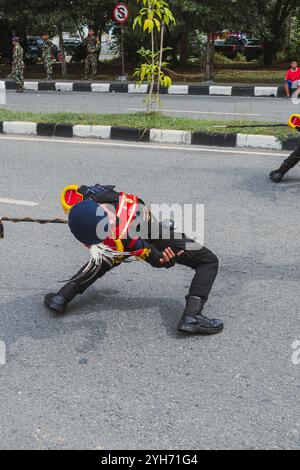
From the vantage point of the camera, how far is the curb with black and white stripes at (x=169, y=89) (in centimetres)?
1403

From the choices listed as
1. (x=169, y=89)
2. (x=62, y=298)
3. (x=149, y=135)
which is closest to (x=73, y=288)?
(x=62, y=298)

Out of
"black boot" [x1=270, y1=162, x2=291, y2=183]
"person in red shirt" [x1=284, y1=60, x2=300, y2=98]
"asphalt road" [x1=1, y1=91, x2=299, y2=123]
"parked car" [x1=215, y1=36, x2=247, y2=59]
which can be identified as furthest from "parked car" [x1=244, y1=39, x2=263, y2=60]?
"black boot" [x1=270, y1=162, x2=291, y2=183]

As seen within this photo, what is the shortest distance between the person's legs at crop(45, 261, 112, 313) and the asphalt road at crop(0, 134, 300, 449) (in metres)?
0.07

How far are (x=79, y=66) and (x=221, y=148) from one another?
16123 mm

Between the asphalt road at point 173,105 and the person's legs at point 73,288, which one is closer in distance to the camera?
the person's legs at point 73,288

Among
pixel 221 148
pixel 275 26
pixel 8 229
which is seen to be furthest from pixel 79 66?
pixel 8 229

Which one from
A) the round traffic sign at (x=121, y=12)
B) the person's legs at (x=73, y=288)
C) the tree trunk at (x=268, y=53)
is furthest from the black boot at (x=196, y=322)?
the tree trunk at (x=268, y=53)

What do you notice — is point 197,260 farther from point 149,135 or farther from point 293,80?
point 293,80

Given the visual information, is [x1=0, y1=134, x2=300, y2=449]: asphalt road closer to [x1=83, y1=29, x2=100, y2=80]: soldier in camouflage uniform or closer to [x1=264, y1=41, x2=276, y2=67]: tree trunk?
[x1=83, y1=29, x2=100, y2=80]: soldier in camouflage uniform

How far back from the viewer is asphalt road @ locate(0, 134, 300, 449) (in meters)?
2.45

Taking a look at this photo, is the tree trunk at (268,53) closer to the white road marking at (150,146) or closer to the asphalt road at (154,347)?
the white road marking at (150,146)

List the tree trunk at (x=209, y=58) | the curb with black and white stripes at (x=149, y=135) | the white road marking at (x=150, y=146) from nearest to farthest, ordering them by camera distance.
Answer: the white road marking at (x=150, y=146)
the curb with black and white stripes at (x=149, y=135)
the tree trunk at (x=209, y=58)

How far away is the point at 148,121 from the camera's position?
28.9 feet
